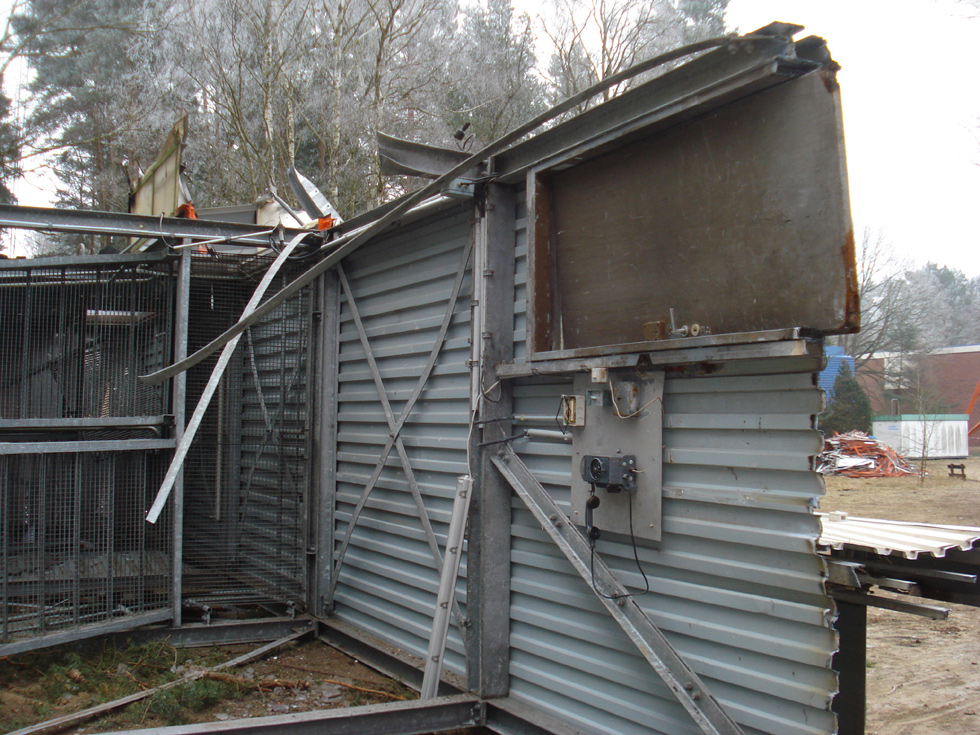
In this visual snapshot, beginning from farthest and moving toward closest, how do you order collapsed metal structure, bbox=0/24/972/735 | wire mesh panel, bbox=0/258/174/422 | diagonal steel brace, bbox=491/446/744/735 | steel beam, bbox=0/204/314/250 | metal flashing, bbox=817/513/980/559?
1. wire mesh panel, bbox=0/258/174/422
2. steel beam, bbox=0/204/314/250
3. metal flashing, bbox=817/513/980/559
4. diagonal steel brace, bbox=491/446/744/735
5. collapsed metal structure, bbox=0/24/972/735

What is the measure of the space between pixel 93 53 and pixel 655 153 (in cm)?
→ 2674

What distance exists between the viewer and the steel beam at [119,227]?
5367mm

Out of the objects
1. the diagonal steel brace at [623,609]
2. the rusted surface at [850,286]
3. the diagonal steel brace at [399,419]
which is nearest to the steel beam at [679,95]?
the rusted surface at [850,286]

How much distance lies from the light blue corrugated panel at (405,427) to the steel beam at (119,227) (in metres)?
0.99

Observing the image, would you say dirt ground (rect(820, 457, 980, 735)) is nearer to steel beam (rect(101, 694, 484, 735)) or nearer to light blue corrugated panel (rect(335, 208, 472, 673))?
steel beam (rect(101, 694, 484, 735))

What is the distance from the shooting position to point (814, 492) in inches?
115

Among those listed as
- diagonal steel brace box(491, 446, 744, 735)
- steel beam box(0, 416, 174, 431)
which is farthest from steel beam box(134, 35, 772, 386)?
diagonal steel brace box(491, 446, 744, 735)

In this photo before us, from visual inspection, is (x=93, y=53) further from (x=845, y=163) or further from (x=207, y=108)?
(x=845, y=163)

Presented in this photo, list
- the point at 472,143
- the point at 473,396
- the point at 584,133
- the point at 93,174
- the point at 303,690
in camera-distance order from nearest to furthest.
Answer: the point at 584,133, the point at 473,396, the point at 303,690, the point at 472,143, the point at 93,174

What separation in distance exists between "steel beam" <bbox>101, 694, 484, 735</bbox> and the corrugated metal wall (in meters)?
0.52

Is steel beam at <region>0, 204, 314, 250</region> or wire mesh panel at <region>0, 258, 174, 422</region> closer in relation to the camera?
steel beam at <region>0, 204, 314, 250</region>

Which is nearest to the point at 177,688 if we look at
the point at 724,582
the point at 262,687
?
the point at 262,687

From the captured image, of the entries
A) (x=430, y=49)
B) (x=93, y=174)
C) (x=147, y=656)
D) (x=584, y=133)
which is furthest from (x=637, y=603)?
(x=93, y=174)

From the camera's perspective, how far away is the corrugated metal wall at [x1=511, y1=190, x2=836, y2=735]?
296 cm
